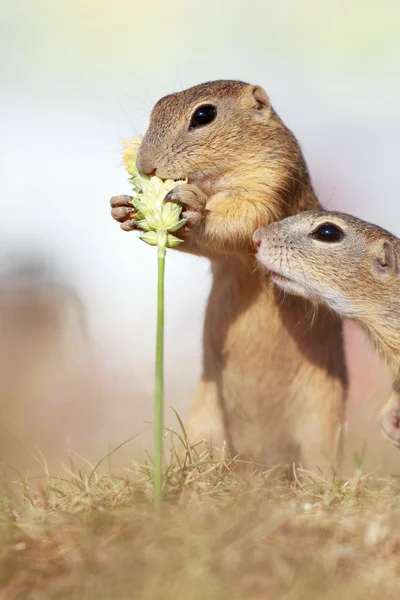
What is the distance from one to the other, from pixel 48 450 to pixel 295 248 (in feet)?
11.4

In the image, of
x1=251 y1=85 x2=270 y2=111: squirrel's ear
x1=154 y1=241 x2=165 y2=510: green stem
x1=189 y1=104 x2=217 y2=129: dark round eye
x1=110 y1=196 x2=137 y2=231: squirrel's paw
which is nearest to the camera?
x1=154 y1=241 x2=165 y2=510: green stem

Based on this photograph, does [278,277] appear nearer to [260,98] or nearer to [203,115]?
[203,115]

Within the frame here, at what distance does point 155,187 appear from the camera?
14.3ft

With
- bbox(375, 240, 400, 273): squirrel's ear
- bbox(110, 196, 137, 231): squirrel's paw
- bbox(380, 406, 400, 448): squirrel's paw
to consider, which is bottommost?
bbox(380, 406, 400, 448): squirrel's paw

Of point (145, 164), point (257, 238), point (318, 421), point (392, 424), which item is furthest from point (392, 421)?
point (145, 164)

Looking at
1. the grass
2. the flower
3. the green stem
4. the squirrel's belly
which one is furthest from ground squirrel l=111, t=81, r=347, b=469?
the green stem

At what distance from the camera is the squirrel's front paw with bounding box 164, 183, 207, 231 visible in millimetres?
4645

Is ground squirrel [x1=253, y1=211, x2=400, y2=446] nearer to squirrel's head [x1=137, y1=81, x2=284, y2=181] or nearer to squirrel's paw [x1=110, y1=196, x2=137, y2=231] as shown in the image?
squirrel's head [x1=137, y1=81, x2=284, y2=181]

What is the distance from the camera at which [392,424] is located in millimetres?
5039

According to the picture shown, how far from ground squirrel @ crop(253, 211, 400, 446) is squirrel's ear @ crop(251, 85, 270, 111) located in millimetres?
1132

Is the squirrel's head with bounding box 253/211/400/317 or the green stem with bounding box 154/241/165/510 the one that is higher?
the squirrel's head with bounding box 253/211/400/317

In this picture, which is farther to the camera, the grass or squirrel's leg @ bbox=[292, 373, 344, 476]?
squirrel's leg @ bbox=[292, 373, 344, 476]

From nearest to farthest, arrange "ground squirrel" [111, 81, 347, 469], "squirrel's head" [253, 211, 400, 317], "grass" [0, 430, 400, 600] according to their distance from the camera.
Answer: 1. "grass" [0, 430, 400, 600]
2. "squirrel's head" [253, 211, 400, 317]
3. "ground squirrel" [111, 81, 347, 469]

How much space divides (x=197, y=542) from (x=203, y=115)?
332cm
